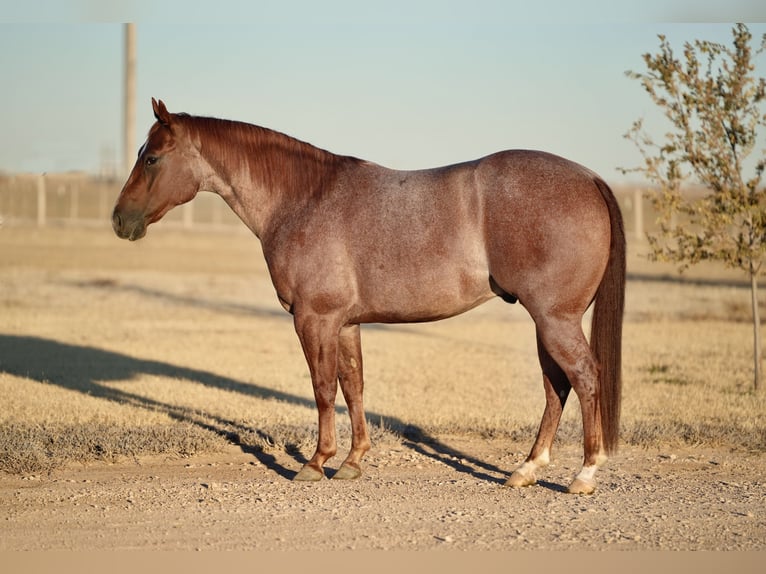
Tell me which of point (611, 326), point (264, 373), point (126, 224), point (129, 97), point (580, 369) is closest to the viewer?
point (580, 369)

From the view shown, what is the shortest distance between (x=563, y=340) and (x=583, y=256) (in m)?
0.57

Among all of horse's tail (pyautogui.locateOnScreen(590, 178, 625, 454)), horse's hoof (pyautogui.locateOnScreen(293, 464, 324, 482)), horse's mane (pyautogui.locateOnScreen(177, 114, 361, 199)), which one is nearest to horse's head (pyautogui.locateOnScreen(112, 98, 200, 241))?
horse's mane (pyautogui.locateOnScreen(177, 114, 361, 199))

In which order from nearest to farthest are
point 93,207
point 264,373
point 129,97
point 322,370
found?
1. point 322,370
2. point 264,373
3. point 129,97
4. point 93,207

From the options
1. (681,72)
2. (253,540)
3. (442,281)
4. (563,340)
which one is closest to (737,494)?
(563,340)

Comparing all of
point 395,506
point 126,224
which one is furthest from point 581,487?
point 126,224

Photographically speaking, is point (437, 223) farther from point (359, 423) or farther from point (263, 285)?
point (263, 285)

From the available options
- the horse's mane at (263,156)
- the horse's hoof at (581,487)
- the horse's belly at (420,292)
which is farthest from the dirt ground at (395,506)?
the horse's mane at (263,156)

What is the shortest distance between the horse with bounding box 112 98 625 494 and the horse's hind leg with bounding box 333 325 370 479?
0.04 feet

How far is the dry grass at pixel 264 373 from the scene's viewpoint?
8.04 metres

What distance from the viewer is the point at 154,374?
11695 mm

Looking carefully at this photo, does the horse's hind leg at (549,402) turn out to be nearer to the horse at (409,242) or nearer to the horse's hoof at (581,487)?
the horse at (409,242)

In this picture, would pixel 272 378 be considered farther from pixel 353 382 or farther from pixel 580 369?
pixel 580 369

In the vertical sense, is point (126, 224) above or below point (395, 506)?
above

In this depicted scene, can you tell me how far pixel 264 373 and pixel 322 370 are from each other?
5564 mm
